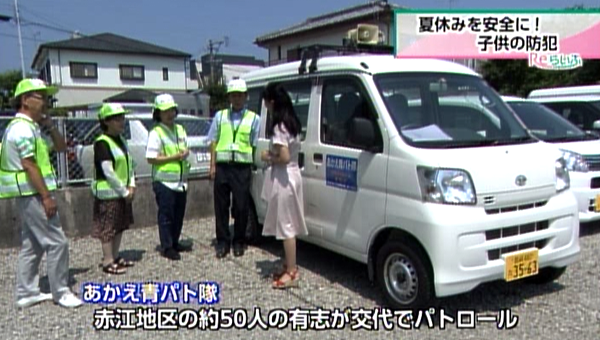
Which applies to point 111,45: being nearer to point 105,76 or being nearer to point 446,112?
point 105,76

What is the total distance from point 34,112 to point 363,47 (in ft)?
10.2

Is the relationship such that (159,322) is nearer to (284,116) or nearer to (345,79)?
(284,116)

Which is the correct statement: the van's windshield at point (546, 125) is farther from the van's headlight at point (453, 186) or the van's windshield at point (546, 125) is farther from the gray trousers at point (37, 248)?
the gray trousers at point (37, 248)

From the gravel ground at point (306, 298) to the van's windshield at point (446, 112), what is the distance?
1.26 meters

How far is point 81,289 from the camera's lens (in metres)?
4.23

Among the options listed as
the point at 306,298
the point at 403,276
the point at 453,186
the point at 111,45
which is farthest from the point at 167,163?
the point at 111,45

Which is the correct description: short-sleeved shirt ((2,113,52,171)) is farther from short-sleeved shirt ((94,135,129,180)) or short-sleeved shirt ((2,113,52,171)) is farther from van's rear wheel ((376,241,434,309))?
van's rear wheel ((376,241,434,309))

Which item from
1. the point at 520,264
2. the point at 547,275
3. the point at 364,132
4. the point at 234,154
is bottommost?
the point at 547,275

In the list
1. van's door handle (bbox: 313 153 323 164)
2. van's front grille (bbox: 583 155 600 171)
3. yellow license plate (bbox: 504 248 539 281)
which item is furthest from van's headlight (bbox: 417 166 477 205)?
van's front grille (bbox: 583 155 600 171)

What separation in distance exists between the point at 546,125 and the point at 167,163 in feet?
15.8

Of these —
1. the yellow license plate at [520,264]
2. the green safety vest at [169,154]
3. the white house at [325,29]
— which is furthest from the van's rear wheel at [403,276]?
the white house at [325,29]

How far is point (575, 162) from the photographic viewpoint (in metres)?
5.36

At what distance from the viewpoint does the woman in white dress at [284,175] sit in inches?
152
